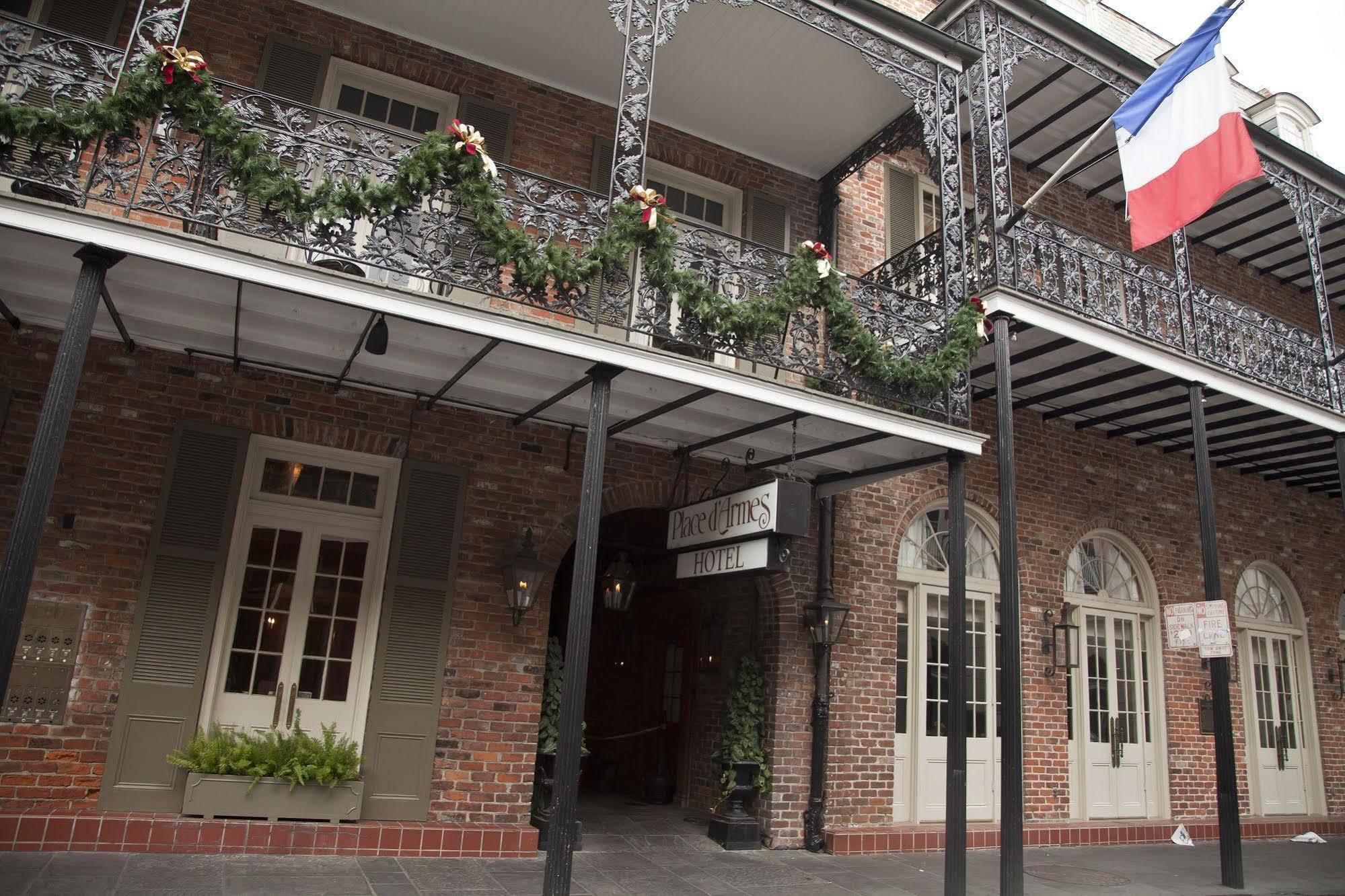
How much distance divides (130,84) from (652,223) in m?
3.00

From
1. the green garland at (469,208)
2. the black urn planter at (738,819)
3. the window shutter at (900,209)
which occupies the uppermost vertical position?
the window shutter at (900,209)

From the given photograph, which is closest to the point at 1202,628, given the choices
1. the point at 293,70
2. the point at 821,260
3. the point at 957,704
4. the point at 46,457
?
the point at 957,704

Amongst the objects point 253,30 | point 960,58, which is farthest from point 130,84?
point 960,58

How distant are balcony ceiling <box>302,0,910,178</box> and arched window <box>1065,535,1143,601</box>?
5.29 m

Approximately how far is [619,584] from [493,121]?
4242 millimetres

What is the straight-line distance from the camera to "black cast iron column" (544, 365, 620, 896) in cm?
493

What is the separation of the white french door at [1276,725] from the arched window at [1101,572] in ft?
8.19

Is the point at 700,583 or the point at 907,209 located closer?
the point at 700,583

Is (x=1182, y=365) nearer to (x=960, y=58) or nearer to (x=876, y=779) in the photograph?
(x=960, y=58)

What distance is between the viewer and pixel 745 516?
6.36 m

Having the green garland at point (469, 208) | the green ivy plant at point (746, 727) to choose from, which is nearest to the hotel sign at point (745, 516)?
the green garland at point (469, 208)

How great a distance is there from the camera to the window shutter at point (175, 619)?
5902 mm

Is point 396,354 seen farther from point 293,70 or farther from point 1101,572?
point 1101,572

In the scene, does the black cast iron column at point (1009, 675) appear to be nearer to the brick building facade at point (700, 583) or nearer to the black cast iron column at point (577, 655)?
the brick building facade at point (700, 583)
